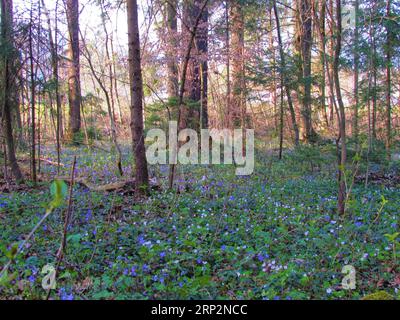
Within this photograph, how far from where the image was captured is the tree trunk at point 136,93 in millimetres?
6559

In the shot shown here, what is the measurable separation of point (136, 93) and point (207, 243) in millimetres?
3354

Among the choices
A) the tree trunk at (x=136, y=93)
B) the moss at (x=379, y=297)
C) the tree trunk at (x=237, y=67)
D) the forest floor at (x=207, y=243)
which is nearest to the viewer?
the moss at (x=379, y=297)

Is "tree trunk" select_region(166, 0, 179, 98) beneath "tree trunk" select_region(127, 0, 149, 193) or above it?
above

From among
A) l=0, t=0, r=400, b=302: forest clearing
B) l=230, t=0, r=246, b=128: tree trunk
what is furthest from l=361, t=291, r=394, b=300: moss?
l=230, t=0, r=246, b=128: tree trunk

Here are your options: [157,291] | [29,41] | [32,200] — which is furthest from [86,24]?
[157,291]

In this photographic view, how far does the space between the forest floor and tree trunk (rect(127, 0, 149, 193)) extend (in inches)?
16.6

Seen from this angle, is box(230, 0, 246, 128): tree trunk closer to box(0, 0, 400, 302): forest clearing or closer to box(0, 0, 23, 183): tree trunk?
box(0, 0, 400, 302): forest clearing

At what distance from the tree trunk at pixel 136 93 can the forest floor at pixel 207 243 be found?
1.38 ft

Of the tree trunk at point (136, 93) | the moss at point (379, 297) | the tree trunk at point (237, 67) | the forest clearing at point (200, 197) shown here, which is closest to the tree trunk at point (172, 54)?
the forest clearing at point (200, 197)

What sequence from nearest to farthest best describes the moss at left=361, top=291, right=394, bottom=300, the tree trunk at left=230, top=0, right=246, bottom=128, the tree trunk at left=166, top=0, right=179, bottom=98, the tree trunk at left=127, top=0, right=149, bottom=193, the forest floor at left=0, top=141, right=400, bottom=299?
the moss at left=361, top=291, right=394, bottom=300 < the forest floor at left=0, top=141, right=400, bottom=299 < the tree trunk at left=127, top=0, right=149, bottom=193 < the tree trunk at left=166, top=0, right=179, bottom=98 < the tree trunk at left=230, top=0, right=246, bottom=128

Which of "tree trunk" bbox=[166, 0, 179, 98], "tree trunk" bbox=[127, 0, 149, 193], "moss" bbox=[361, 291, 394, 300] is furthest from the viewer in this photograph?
"tree trunk" bbox=[166, 0, 179, 98]

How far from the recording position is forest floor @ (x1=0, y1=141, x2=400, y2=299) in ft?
10.8

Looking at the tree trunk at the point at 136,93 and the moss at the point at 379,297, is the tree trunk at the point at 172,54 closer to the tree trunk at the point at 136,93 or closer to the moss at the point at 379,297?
the tree trunk at the point at 136,93

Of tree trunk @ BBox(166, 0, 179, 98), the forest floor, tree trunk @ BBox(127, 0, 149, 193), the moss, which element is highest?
tree trunk @ BBox(166, 0, 179, 98)
